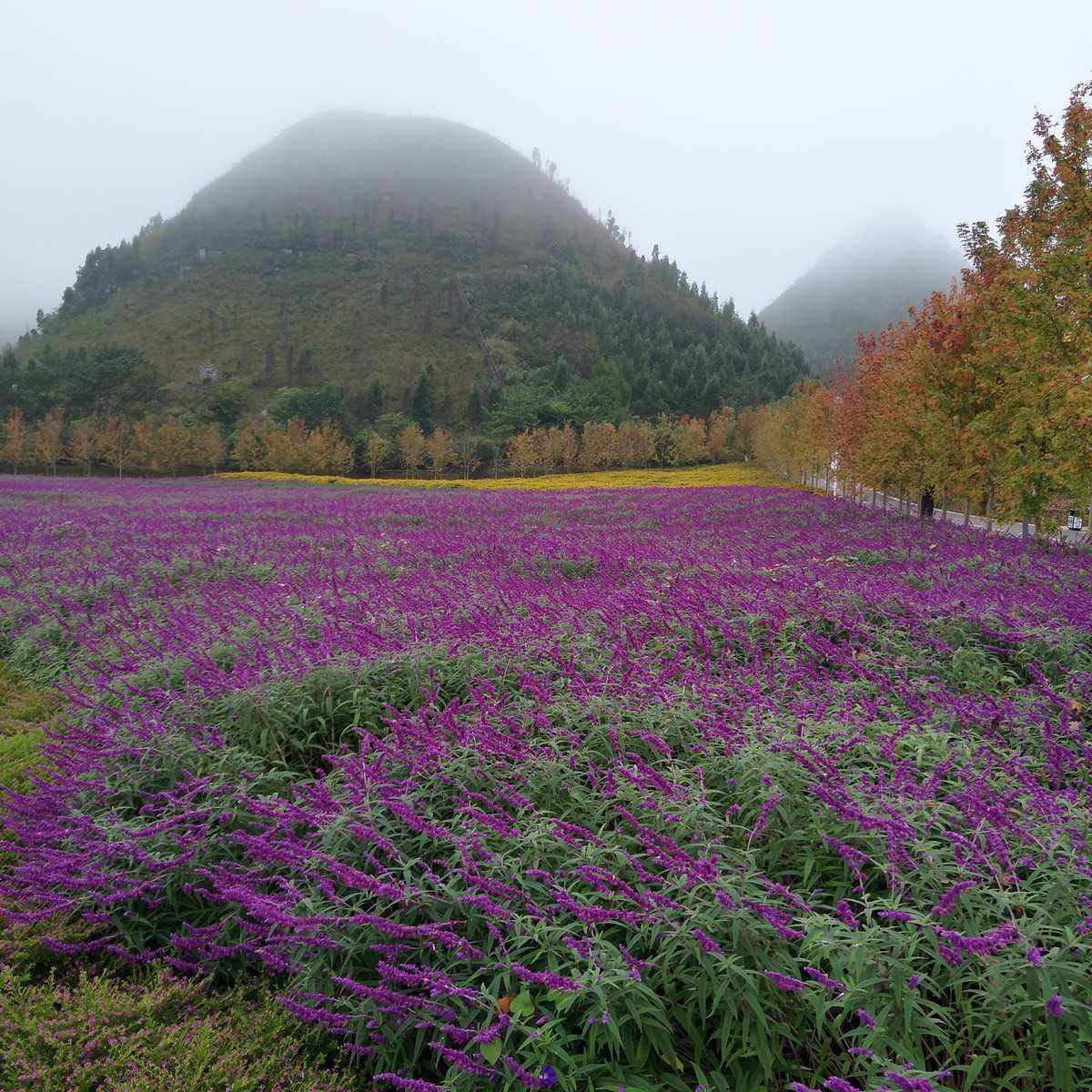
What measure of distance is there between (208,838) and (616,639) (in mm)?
3466

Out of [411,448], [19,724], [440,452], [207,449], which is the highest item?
[411,448]

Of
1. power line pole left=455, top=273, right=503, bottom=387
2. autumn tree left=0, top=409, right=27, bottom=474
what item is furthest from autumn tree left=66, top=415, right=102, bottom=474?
power line pole left=455, top=273, right=503, bottom=387

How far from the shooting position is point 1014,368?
43.9ft

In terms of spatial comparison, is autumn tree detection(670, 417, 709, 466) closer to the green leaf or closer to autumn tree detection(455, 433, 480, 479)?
autumn tree detection(455, 433, 480, 479)

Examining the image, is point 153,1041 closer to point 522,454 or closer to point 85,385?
point 522,454

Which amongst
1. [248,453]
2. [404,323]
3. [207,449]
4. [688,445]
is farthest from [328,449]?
[404,323]

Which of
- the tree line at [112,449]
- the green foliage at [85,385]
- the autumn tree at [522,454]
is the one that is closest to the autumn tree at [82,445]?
the tree line at [112,449]

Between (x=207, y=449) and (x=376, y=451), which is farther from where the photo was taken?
(x=376, y=451)

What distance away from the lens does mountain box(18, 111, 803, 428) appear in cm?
10675

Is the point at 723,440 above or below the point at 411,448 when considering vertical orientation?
above

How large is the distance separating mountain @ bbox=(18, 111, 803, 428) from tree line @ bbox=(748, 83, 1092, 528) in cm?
7837

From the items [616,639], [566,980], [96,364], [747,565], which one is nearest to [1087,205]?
[747,565]

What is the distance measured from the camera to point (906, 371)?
59.9 ft

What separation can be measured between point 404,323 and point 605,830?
144 metres
